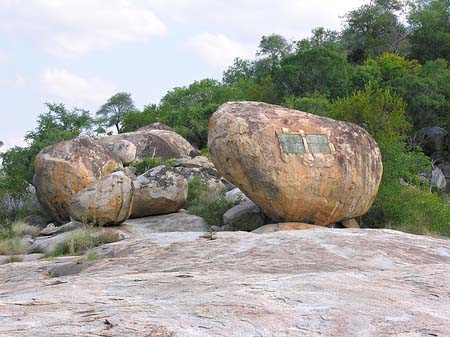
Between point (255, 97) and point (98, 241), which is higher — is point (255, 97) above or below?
above

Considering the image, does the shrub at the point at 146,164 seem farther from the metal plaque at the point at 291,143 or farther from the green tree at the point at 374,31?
the green tree at the point at 374,31

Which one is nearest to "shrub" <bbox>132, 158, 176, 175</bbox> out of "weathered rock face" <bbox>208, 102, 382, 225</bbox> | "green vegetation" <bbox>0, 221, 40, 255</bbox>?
"green vegetation" <bbox>0, 221, 40, 255</bbox>

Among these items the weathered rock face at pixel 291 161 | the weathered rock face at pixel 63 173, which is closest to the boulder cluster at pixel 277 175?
the weathered rock face at pixel 291 161

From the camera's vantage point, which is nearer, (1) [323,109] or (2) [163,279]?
(2) [163,279]

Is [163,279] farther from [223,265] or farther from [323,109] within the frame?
[323,109]

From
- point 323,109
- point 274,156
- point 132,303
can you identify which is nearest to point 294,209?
point 274,156

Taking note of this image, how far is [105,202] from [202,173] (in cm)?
603

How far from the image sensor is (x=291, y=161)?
12.6 metres

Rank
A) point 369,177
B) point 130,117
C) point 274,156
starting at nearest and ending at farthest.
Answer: point 274,156 < point 369,177 < point 130,117

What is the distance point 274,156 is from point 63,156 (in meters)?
6.47

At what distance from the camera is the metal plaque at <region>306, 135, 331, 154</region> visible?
42.7 feet

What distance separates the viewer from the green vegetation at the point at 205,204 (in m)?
15.3

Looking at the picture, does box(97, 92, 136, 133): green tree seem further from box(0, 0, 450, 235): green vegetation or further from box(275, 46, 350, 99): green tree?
box(275, 46, 350, 99): green tree

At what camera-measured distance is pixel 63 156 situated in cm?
1617
